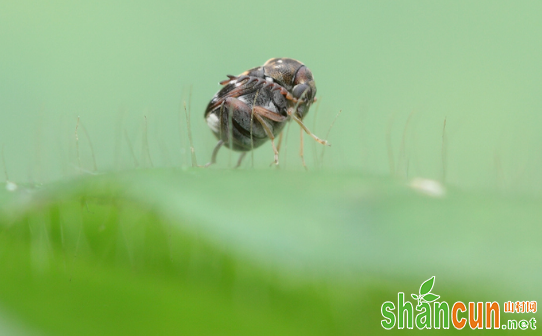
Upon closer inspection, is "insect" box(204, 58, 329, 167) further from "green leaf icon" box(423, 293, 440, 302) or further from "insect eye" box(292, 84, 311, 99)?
"green leaf icon" box(423, 293, 440, 302)

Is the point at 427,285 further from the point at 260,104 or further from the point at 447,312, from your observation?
the point at 260,104

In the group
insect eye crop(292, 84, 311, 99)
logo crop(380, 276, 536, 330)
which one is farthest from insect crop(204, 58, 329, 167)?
logo crop(380, 276, 536, 330)

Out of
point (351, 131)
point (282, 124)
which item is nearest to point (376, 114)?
point (351, 131)

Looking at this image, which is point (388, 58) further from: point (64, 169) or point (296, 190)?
point (296, 190)

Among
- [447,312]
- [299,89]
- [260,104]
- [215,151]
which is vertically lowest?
[447,312]

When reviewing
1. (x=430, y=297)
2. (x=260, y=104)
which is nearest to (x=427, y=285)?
(x=430, y=297)

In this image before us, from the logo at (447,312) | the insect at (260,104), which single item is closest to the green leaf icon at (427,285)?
the logo at (447,312)
